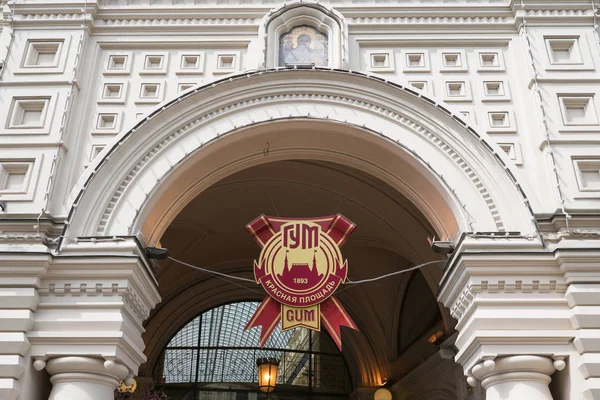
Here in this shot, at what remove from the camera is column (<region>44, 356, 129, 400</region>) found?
578 centimetres

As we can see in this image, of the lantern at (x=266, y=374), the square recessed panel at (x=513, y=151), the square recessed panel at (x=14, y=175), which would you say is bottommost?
the lantern at (x=266, y=374)

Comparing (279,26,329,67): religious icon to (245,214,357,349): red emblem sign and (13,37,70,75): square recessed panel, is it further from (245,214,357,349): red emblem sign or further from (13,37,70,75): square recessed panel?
(13,37,70,75): square recessed panel

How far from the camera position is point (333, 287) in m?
6.50

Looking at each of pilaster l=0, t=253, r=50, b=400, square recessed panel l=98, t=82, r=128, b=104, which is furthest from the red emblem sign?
square recessed panel l=98, t=82, r=128, b=104

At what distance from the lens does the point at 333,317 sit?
21.5 ft

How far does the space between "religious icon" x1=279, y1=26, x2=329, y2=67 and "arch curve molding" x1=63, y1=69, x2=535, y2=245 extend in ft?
1.72

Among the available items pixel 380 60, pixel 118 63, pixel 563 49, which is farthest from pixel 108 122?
pixel 563 49

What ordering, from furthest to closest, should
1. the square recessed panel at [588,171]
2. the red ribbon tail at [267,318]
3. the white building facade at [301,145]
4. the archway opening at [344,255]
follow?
the archway opening at [344,255], the square recessed panel at [588,171], the red ribbon tail at [267,318], the white building facade at [301,145]

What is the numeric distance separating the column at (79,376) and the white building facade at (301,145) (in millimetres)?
20

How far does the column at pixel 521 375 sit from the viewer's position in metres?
5.73

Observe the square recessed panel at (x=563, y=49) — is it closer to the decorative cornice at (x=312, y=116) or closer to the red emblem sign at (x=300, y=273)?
the decorative cornice at (x=312, y=116)

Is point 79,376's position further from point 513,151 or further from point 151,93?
point 513,151

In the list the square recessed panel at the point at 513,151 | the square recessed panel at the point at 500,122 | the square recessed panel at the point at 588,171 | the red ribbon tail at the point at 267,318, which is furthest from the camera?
the square recessed panel at the point at 500,122

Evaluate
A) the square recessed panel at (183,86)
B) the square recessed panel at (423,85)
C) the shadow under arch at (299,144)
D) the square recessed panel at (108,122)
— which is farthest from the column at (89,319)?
the square recessed panel at (423,85)
